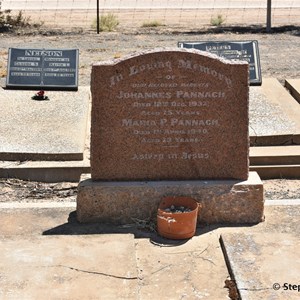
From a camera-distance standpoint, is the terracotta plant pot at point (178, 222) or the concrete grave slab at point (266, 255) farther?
the terracotta plant pot at point (178, 222)

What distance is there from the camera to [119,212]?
7.20m

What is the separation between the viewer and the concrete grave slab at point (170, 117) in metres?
7.07

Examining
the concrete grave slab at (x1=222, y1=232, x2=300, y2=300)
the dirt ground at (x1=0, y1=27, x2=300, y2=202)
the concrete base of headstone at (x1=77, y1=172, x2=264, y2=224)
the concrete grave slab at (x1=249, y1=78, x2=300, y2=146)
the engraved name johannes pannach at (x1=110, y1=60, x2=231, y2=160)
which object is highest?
the engraved name johannes pannach at (x1=110, y1=60, x2=231, y2=160)

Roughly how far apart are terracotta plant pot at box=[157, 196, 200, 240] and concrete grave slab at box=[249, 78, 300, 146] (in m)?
2.78

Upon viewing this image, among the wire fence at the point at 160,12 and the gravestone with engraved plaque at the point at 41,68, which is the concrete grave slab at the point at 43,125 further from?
the wire fence at the point at 160,12

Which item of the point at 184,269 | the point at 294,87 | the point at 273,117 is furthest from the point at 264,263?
the point at 294,87

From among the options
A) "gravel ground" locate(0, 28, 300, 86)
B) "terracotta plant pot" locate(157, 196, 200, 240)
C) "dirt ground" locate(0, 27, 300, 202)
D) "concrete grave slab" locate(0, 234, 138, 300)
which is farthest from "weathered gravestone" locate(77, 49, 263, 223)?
"gravel ground" locate(0, 28, 300, 86)

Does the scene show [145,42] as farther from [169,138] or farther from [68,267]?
[68,267]

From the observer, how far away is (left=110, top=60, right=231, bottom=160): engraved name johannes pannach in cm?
709

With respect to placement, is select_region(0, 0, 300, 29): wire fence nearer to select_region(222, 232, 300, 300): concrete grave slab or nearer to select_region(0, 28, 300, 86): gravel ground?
select_region(0, 28, 300, 86): gravel ground

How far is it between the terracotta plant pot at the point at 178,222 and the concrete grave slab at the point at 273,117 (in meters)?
2.78

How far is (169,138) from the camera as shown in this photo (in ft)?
23.7

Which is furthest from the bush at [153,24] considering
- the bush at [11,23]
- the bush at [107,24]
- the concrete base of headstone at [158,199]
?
the concrete base of headstone at [158,199]

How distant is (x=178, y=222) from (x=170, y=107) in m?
1.02
